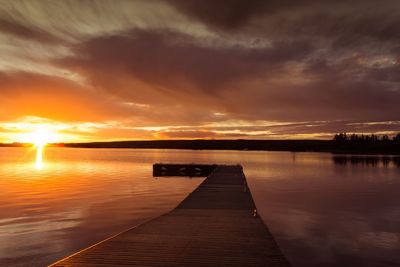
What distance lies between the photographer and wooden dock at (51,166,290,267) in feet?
27.3

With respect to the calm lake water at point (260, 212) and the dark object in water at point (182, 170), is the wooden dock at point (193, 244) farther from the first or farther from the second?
the dark object in water at point (182, 170)

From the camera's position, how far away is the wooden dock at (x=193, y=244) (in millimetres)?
8328

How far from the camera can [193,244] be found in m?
9.87

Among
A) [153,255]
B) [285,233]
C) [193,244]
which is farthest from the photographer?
[285,233]

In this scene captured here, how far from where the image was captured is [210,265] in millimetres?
8117

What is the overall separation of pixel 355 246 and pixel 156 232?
8.04 metres

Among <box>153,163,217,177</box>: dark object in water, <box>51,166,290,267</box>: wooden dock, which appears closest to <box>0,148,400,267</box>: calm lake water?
<box>51,166,290,267</box>: wooden dock

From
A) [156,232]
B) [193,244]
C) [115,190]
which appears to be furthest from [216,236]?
[115,190]

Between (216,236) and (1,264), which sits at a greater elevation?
(216,236)

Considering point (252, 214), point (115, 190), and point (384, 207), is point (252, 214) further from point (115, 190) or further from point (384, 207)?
point (115, 190)

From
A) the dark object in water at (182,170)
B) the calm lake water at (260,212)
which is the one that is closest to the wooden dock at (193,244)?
the calm lake water at (260,212)

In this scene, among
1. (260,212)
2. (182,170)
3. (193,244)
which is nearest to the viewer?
(193,244)

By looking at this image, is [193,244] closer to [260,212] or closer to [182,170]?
[260,212]

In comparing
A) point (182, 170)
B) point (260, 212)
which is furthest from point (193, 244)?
point (182, 170)
